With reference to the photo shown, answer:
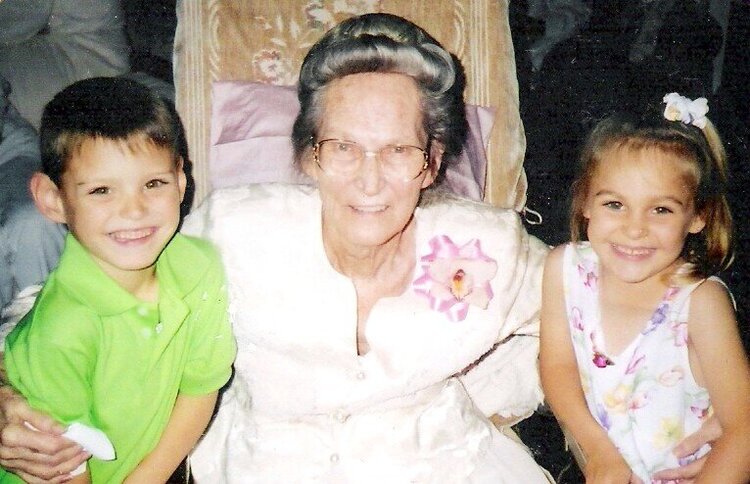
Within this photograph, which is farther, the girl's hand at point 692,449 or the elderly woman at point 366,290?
the girl's hand at point 692,449

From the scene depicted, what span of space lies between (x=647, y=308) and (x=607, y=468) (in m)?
0.38

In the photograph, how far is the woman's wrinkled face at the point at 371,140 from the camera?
Result: 4.02ft

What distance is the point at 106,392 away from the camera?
3.76 feet

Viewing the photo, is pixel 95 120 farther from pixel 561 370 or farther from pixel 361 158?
pixel 561 370

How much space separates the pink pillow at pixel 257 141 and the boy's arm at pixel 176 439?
656 mm

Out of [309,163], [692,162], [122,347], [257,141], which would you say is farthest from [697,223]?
[122,347]

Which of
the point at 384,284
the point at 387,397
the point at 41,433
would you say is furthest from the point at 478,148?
the point at 41,433

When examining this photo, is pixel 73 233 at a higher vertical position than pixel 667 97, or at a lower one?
lower

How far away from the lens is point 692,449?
142 centimetres

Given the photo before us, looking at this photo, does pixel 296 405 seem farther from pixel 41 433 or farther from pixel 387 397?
pixel 41 433

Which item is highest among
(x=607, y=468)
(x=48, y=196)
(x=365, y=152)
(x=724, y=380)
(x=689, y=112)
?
(x=689, y=112)

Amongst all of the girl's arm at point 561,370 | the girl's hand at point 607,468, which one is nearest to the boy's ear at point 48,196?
the girl's arm at point 561,370

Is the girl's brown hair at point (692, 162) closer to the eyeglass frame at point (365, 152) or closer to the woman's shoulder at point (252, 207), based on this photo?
the eyeglass frame at point (365, 152)

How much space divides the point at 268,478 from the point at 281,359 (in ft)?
0.88
